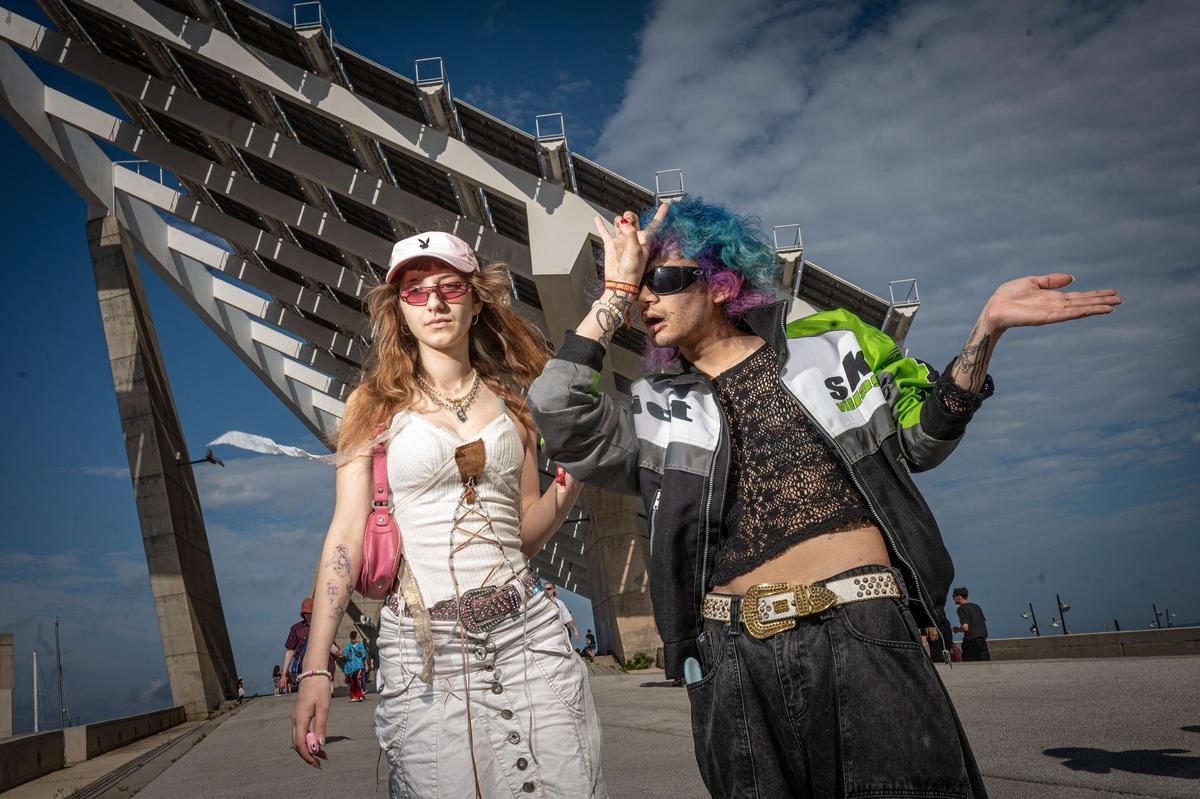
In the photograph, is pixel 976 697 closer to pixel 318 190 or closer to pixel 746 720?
pixel 746 720

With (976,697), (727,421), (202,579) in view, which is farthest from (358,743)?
(202,579)

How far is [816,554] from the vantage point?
2174 mm

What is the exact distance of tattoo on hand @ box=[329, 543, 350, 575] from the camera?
2.64m

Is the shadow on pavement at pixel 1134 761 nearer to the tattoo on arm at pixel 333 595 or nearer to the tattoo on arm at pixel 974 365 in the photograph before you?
A: the tattoo on arm at pixel 974 365

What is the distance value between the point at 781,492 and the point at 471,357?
48.8 inches

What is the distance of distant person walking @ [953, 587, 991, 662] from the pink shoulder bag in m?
11.8

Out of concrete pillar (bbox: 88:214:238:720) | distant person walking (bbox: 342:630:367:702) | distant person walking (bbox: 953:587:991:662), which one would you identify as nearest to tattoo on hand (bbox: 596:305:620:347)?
distant person walking (bbox: 953:587:991:662)

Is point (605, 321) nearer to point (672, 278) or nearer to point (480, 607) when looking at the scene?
point (672, 278)

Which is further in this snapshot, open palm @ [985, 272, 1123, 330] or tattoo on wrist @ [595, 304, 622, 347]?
tattoo on wrist @ [595, 304, 622, 347]

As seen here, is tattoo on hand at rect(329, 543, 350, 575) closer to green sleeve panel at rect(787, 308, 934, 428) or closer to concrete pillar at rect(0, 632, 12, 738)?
green sleeve panel at rect(787, 308, 934, 428)

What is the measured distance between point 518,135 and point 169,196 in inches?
429

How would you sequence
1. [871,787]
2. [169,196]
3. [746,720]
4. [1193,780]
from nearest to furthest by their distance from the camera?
[871,787], [746,720], [1193,780], [169,196]

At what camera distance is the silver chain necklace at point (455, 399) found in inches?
115

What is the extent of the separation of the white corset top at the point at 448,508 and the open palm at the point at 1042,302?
51.7 inches
